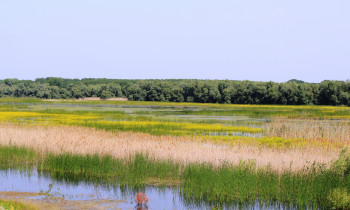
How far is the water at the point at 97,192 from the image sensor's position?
14797 mm

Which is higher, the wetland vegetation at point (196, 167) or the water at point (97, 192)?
the wetland vegetation at point (196, 167)

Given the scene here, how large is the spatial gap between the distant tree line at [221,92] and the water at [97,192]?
303ft

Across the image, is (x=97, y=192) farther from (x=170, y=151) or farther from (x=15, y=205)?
(x=170, y=151)

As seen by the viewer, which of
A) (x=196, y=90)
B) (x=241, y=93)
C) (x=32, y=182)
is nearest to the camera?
(x=32, y=182)

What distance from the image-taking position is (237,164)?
18.5 metres

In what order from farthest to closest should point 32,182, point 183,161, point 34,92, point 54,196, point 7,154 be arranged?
point 34,92 < point 7,154 < point 183,161 < point 32,182 < point 54,196

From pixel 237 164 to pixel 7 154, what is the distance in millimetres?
11697

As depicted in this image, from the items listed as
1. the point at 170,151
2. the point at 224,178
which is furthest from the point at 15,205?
the point at 170,151

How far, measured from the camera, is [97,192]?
16.4 m

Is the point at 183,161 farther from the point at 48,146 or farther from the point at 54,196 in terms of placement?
the point at 48,146

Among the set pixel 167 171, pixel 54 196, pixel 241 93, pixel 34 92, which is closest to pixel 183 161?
pixel 167 171

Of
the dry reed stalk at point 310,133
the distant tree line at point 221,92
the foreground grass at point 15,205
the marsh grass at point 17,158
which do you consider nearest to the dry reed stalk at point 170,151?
the marsh grass at point 17,158

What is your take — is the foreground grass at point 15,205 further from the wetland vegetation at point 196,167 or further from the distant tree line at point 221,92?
the distant tree line at point 221,92

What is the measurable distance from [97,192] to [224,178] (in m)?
4.82
